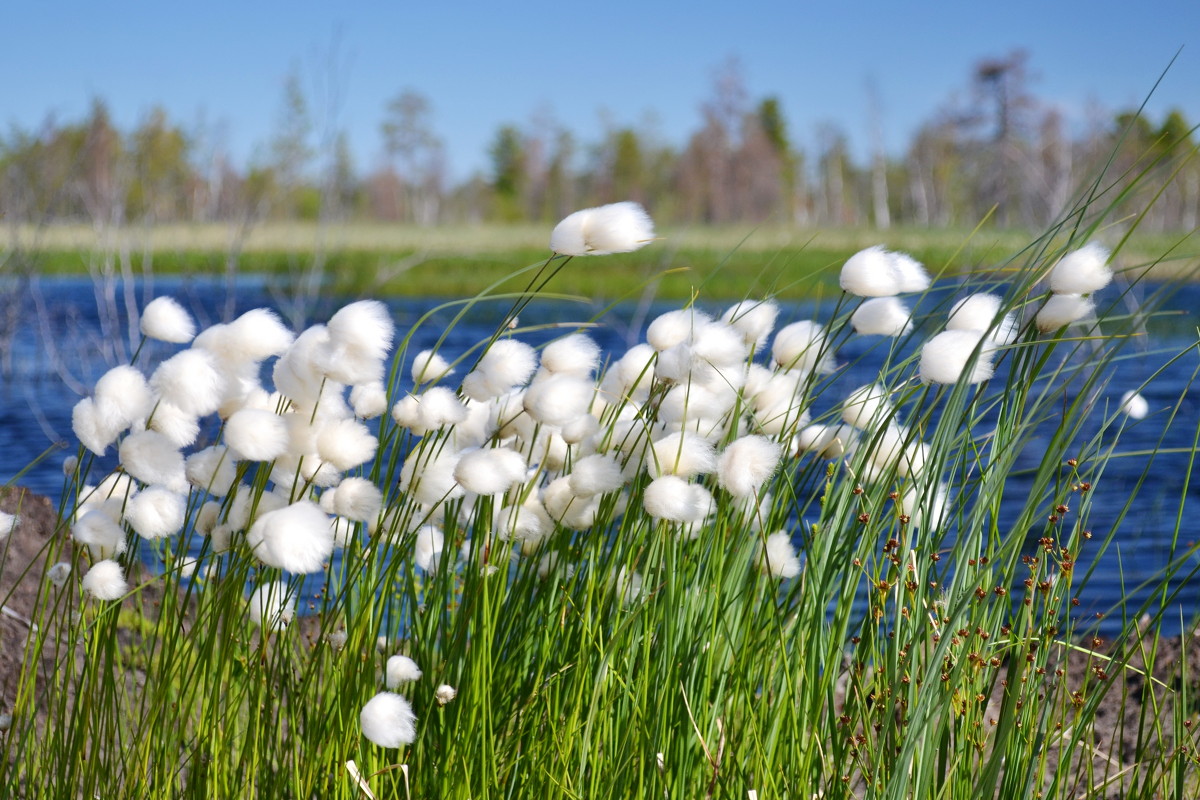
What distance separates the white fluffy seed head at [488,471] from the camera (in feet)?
3.65

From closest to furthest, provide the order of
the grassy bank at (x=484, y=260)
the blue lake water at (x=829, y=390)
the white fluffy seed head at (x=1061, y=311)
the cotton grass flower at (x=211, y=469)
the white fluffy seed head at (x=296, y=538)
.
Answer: the white fluffy seed head at (x=296, y=538), the white fluffy seed head at (x=1061, y=311), the cotton grass flower at (x=211, y=469), the blue lake water at (x=829, y=390), the grassy bank at (x=484, y=260)

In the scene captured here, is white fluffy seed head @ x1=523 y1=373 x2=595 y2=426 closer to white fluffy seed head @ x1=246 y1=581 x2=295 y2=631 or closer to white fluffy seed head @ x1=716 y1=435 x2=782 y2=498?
white fluffy seed head @ x1=716 y1=435 x2=782 y2=498

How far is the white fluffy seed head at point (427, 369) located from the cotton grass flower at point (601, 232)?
27 cm

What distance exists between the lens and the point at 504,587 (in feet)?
4.65

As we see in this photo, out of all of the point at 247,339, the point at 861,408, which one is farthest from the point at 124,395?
the point at 861,408

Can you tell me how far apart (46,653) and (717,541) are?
1985 millimetres

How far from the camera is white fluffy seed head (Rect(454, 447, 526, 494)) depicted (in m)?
1.11

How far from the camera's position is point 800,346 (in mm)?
1447

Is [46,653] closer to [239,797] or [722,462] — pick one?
[239,797]

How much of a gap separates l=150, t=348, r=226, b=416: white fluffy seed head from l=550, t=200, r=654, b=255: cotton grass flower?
386 mm

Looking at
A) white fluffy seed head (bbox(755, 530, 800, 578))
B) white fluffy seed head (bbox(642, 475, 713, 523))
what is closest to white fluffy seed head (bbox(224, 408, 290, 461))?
white fluffy seed head (bbox(642, 475, 713, 523))

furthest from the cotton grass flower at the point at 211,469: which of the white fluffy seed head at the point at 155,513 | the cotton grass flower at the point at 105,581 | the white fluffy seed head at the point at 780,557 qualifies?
the white fluffy seed head at the point at 780,557

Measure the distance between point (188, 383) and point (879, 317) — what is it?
0.81 metres

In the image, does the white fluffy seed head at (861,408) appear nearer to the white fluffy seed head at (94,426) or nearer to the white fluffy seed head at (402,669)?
the white fluffy seed head at (402,669)
